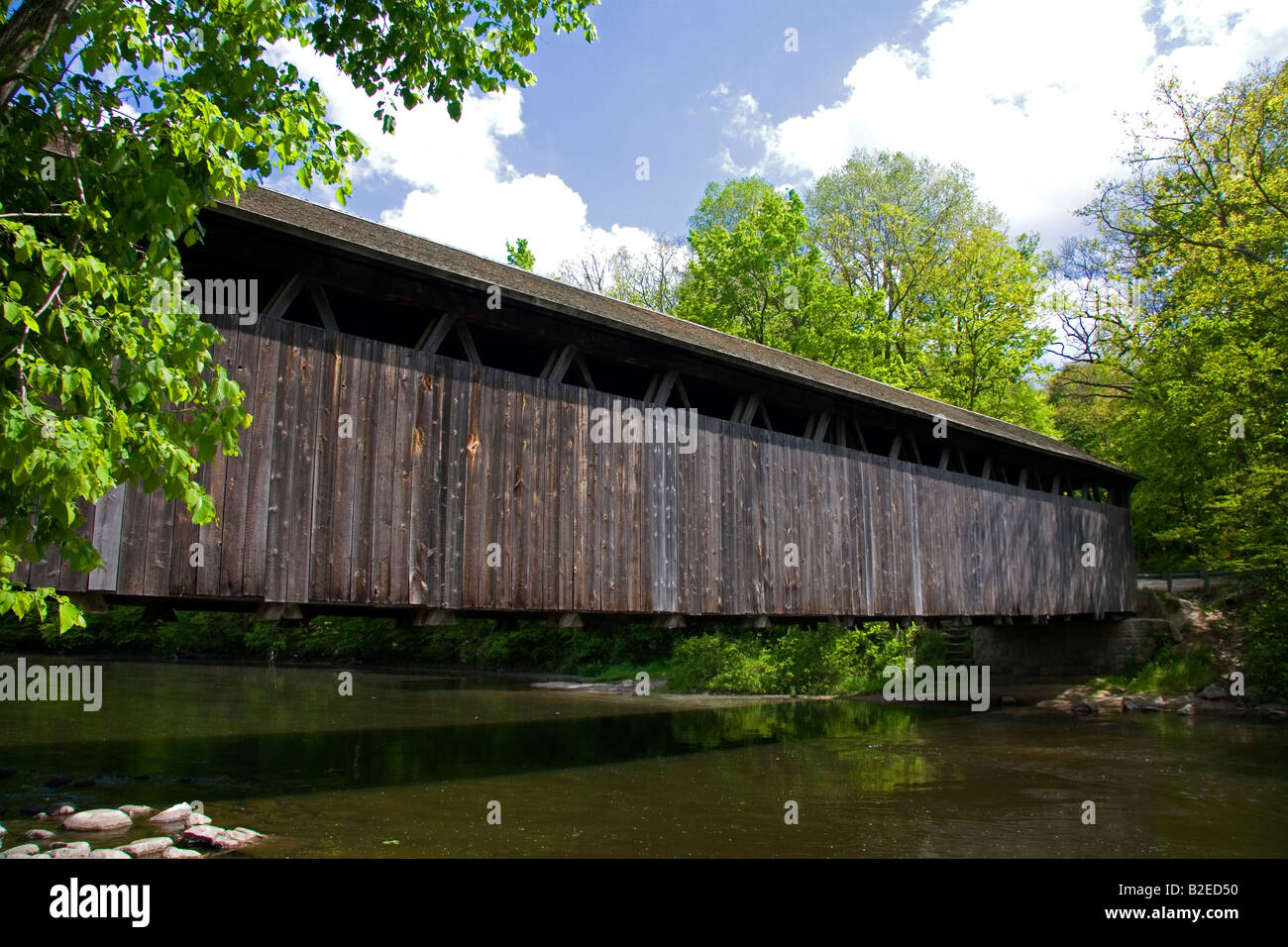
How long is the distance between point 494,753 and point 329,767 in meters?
1.99

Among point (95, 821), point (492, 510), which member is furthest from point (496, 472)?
point (95, 821)

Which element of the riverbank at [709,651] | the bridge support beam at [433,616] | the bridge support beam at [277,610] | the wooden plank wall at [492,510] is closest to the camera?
the wooden plank wall at [492,510]

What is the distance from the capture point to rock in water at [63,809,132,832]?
6520 millimetres

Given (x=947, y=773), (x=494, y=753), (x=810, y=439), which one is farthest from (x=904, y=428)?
(x=494, y=753)

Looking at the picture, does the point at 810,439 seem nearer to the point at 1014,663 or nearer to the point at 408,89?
the point at 408,89

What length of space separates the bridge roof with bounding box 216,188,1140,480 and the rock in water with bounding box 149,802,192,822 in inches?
174

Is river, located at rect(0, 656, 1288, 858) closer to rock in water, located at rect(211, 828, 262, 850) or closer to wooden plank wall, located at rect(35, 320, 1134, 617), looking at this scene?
rock in water, located at rect(211, 828, 262, 850)

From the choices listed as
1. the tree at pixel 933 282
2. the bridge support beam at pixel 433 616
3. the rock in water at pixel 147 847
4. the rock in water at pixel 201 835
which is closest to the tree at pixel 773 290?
the tree at pixel 933 282

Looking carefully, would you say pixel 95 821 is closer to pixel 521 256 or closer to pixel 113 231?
pixel 113 231

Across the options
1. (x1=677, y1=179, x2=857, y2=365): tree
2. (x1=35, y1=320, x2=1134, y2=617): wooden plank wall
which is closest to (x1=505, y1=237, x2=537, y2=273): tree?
(x1=677, y1=179, x2=857, y2=365): tree

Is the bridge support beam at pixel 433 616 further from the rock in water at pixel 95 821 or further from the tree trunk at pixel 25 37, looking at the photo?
the tree trunk at pixel 25 37

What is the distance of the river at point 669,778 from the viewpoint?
6703 millimetres

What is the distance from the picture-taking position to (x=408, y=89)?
16.7 ft

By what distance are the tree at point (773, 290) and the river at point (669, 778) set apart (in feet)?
33.4
